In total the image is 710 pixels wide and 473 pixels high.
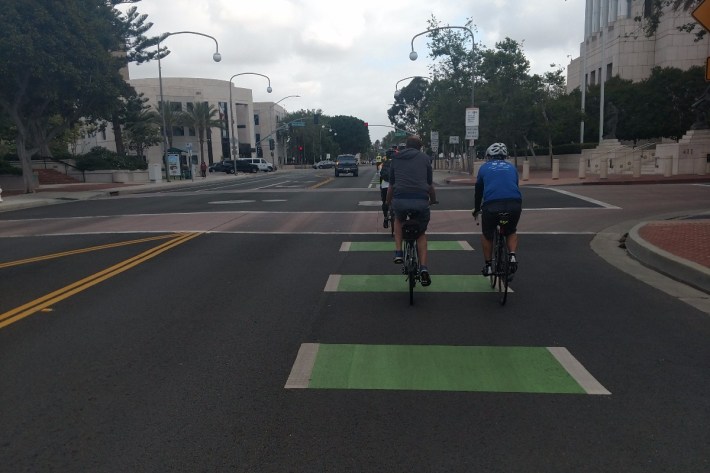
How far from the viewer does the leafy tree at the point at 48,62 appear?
2691 cm

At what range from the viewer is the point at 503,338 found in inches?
228

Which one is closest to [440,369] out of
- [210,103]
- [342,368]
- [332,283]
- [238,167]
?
[342,368]

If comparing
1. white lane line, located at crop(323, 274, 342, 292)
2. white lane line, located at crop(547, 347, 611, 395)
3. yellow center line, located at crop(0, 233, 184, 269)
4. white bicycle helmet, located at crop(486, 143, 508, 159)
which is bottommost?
white lane line, located at crop(547, 347, 611, 395)

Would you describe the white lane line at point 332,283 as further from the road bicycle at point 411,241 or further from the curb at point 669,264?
the curb at point 669,264

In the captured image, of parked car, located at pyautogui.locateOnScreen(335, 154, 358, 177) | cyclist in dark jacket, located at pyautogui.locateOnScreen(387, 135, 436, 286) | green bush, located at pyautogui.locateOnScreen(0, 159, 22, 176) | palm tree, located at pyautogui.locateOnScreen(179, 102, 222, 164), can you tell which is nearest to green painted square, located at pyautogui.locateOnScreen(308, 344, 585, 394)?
cyclist in dark jacket, located at pyautogui.locateOnScreen(387, 135, 436, 286)

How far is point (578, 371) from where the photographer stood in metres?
4.89

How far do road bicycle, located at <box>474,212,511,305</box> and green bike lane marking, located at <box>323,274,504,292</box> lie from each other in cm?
52

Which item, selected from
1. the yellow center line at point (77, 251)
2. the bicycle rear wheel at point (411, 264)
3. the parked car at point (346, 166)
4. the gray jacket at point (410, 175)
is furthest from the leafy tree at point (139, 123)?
the bicycle rear wheel at point (411, 264)

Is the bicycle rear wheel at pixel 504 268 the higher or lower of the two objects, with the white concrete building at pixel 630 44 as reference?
lower

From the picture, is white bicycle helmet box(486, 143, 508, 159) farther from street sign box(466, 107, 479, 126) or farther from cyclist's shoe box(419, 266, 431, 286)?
street sign box(466, 107, 479, 126)

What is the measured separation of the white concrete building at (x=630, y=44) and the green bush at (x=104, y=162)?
126ft

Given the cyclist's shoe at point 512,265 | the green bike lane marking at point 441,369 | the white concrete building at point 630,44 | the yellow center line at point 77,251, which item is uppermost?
the white concrete building at point 630,44

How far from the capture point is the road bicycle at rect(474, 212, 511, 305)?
6.95 m

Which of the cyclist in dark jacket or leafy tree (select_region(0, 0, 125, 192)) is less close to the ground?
leafy tree (select_region(0, 0, 125, 192))
